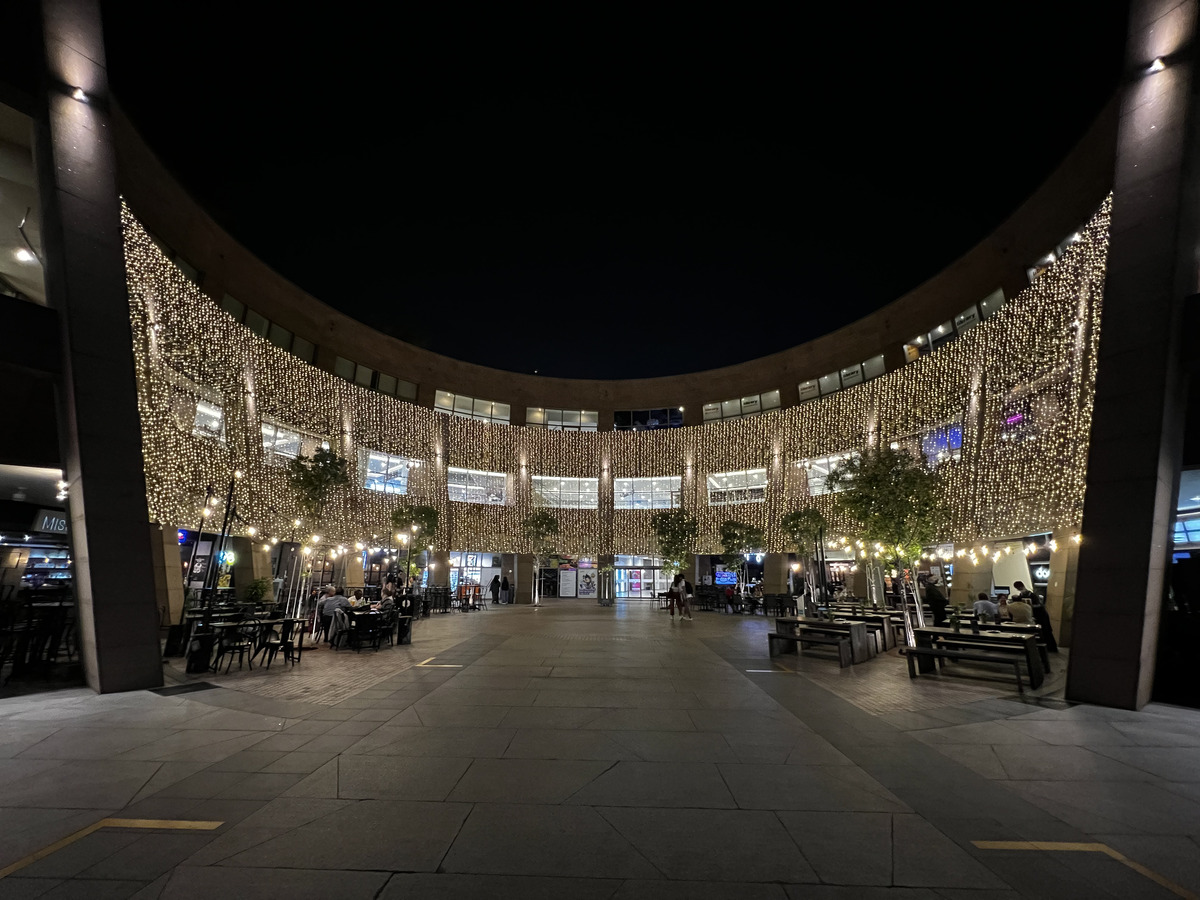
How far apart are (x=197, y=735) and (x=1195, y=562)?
43.2ft

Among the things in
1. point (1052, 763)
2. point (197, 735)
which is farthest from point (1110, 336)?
point (197, 735)

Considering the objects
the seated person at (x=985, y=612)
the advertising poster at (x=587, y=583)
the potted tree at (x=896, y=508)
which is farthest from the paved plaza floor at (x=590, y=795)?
the advertising poster at (x=587, y=583)

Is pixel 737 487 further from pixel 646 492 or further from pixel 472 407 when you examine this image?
pixel 472 407

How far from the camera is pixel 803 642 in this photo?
12.9 metres

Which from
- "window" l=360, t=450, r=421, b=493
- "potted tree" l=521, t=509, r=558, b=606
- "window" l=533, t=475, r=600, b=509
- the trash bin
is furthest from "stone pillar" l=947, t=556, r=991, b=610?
"window" l=360, t=450, r=421, b=493

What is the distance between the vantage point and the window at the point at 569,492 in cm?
3712

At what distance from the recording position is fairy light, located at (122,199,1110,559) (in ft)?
48.3

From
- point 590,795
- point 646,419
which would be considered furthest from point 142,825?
point 646,419

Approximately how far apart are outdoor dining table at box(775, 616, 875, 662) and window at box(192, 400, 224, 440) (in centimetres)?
1873

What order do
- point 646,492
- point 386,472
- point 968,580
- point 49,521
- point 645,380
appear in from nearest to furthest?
1. point 49,521
2. point 968,580
3. point 386,472
4. point 646,492
5. point 645,380

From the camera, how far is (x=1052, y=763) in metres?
5.38

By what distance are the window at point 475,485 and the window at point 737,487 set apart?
1317 centimetres

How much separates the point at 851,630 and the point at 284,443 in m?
23.3

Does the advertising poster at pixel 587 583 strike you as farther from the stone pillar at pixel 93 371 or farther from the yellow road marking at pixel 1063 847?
the yellow road marking at pixel 1063 847
